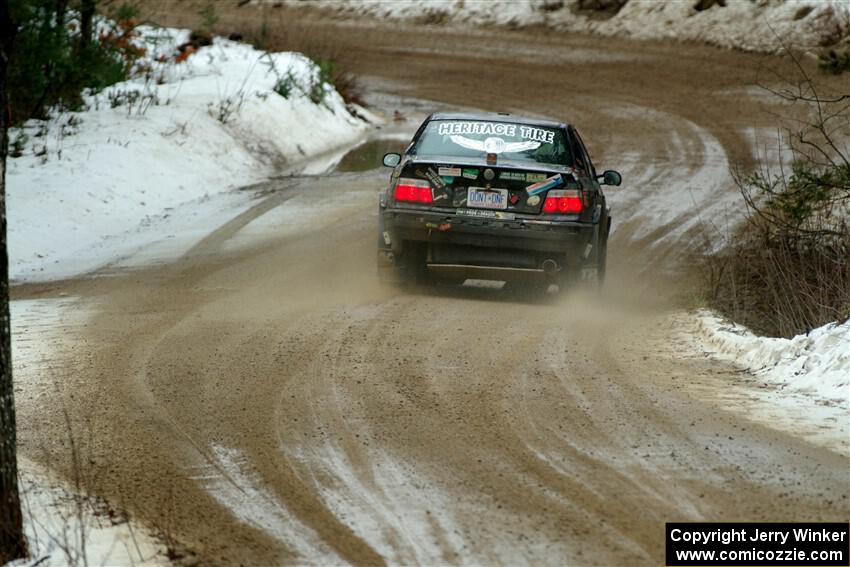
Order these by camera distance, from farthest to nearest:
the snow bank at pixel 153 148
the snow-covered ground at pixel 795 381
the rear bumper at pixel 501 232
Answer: the snow bank at pixel 153 148 < the rear bumper at pixel 501 232 < the snow-covered ground at pixel 795 381

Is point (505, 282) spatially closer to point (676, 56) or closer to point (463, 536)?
point (463, 536)

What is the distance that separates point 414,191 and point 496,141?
0.89 meters

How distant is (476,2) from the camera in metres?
37.3

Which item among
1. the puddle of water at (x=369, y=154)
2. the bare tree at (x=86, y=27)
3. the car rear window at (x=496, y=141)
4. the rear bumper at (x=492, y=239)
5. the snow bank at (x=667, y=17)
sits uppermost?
the bare tree at (x=86, y=27)

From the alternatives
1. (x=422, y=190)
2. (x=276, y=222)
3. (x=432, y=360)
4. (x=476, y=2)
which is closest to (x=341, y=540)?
(x=432, y=360)

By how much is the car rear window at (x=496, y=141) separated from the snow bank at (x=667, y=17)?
17808mm

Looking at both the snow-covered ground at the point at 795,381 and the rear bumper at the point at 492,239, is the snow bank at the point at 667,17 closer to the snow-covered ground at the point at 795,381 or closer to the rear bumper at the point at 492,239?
the rear bumper at the point at 492,239

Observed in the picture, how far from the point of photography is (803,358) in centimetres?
906

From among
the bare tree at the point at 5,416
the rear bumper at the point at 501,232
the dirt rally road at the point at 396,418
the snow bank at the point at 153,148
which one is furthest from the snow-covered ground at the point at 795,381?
the snow bank at the point at 153,148

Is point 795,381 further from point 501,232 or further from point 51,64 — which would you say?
point 51,64

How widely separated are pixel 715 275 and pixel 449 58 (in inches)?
783

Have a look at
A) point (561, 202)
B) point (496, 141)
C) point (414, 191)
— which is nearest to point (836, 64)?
point (561, 202)

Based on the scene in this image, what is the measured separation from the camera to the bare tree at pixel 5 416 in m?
6.08

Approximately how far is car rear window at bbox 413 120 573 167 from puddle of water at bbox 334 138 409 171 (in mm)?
8140
